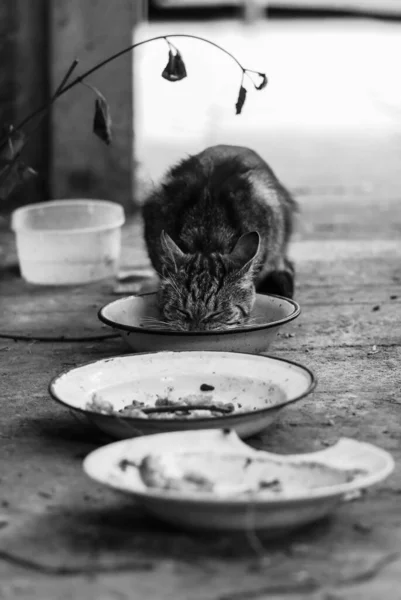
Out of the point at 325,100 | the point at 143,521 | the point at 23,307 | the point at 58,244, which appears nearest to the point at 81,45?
the point at 58,244

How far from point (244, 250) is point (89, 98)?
2.58 metres

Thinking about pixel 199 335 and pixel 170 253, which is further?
pixel 170 253

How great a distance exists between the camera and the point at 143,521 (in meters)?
2.50

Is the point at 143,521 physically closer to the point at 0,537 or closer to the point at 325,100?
the point at 0,537

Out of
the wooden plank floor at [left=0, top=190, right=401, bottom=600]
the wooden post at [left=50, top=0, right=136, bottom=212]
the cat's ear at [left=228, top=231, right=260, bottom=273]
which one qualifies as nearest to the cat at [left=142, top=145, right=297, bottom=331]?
the cat's ear at [left=228, top=231, right=260, bottom=273]

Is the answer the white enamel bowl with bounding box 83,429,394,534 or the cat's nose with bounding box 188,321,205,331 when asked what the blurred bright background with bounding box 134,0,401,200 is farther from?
the white enamel bowl with bounding box 83,429,394,534

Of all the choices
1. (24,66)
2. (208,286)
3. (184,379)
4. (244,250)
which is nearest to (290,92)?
(24,66)

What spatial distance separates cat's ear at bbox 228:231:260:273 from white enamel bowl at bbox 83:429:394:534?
4.33 feet

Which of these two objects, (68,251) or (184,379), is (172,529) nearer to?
(184,379)

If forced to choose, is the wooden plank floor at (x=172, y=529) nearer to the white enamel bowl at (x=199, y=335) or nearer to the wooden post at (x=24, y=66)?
the white enamel bowl at (x=199, y=335)

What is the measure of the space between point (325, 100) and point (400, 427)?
26.2 ft

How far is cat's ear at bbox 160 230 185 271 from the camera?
12.6ft

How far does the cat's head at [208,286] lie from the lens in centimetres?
377

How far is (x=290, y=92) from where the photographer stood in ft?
35.9
